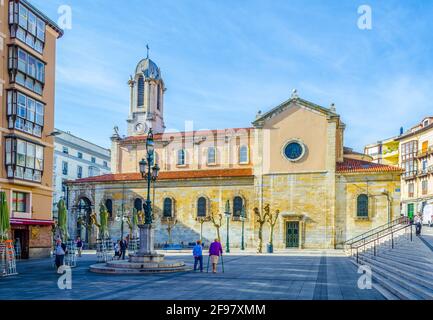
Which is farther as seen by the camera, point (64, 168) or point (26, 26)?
point (64, 168)

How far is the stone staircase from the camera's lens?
45.8 feet

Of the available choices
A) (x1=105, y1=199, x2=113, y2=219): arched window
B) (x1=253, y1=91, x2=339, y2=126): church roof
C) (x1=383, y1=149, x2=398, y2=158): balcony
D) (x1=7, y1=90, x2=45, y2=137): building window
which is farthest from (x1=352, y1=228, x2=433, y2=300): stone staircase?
(x1=383, y1=149, x2=398, y2=158): balcony

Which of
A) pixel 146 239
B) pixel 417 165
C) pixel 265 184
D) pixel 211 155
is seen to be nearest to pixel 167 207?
pixel 211 155

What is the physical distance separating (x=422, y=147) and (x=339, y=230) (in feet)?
98.7

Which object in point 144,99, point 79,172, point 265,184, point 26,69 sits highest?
point 144,99

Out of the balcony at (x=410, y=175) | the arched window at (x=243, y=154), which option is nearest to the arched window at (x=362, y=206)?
the arched window at (x=243, y=154)

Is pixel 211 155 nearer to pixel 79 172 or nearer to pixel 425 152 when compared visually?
pixel 79 172

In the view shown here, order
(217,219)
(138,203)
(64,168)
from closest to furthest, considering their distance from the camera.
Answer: (217,219) < (138,203) < (64,168)

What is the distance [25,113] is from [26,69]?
10.1ft

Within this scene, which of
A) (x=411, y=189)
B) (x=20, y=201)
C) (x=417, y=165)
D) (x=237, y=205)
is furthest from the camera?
(x=411, y=189)

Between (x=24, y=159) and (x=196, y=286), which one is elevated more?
(x=24, y=159)

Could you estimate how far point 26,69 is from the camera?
1310 inches
